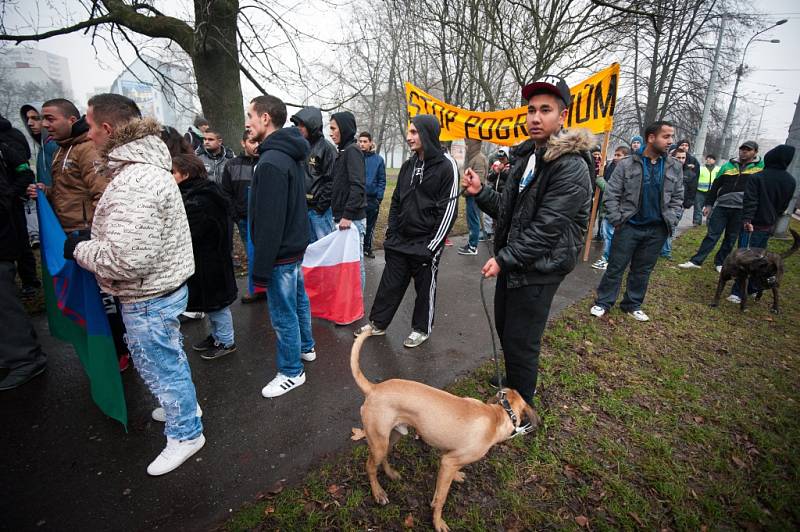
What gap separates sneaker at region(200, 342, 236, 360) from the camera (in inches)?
135

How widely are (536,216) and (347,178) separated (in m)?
2.73

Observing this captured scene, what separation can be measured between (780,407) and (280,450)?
4282mm

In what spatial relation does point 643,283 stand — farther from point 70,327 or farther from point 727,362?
point 70,327

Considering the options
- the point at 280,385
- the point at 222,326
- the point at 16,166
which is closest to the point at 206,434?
the point at 280,385

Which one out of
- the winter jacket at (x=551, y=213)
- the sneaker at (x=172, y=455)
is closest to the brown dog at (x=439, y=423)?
the winter jacket at (x=551, y=213)

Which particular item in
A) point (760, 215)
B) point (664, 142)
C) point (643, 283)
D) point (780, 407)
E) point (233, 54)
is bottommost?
point (780, 407)

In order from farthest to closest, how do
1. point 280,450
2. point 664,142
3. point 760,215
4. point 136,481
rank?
point 760,215 < point 664,142 < point 280,450 < point 136,481

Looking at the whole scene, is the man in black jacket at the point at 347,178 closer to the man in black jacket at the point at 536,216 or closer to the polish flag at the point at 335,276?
the polish flag at the point at 335,276

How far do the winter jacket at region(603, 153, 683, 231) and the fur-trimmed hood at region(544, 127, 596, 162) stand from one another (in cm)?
266

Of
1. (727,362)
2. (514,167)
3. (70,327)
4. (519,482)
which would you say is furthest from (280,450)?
(727,362)

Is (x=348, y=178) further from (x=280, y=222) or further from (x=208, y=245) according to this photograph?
(x=280, y=222)

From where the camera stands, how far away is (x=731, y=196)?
20.7ft

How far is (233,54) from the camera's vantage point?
6266 mm

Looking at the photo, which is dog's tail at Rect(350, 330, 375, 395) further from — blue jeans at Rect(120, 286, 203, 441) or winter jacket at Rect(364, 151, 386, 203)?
winter jacket at Rect(364, 151, 386, 203)
